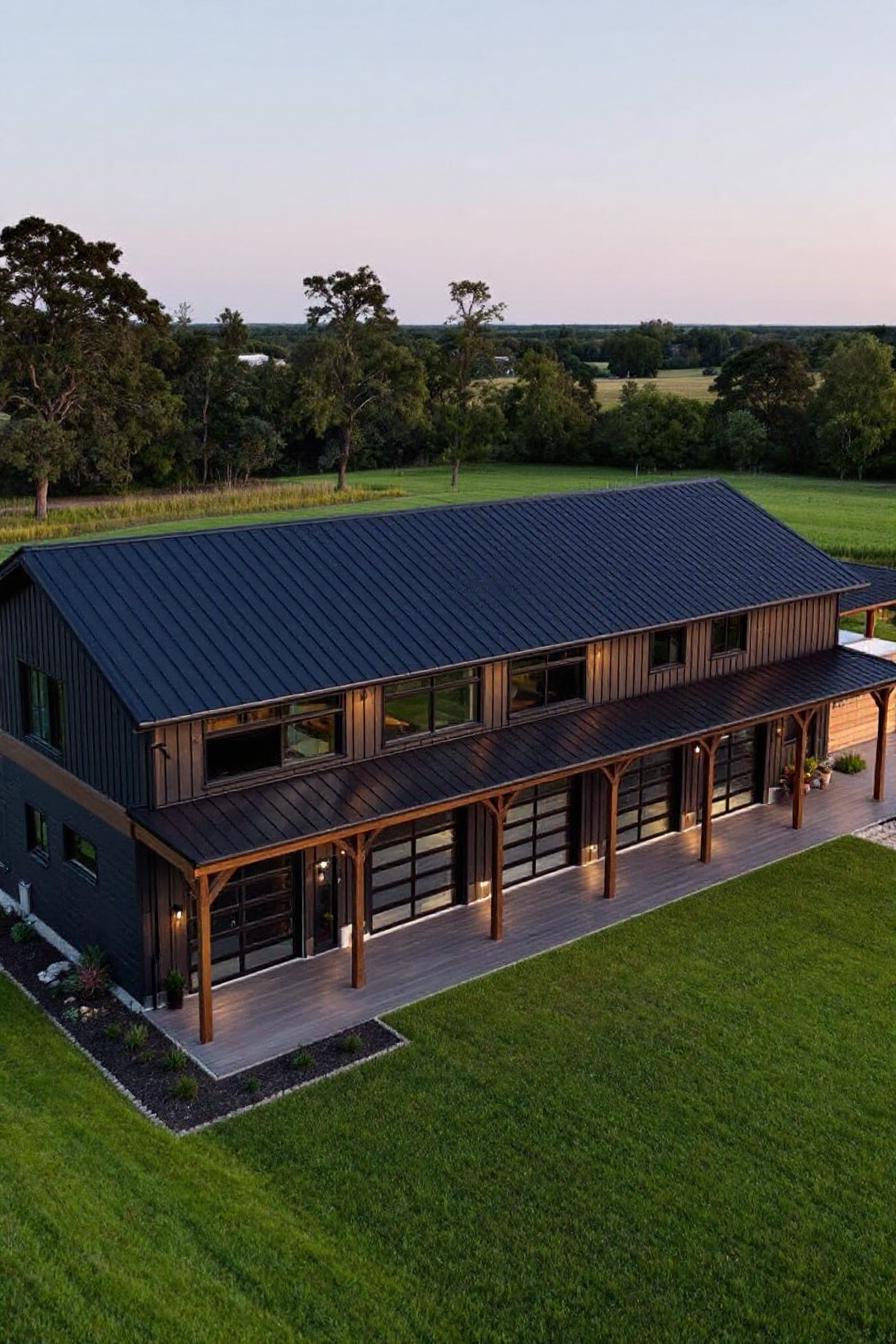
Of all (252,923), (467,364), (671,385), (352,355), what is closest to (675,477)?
(467,364)

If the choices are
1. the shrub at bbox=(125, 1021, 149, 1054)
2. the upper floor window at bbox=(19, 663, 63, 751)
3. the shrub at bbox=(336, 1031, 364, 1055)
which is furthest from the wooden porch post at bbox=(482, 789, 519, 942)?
the upper floor window at bbox=(19, 663, 63, 751)

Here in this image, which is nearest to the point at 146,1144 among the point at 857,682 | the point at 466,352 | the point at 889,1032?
the point at 889,1032

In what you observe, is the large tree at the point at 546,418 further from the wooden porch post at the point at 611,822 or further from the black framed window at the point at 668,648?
the wooden porch post at the point at 611,822

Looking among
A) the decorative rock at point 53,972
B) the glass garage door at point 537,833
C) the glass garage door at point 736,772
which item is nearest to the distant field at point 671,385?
the glass garage door at point 736,772

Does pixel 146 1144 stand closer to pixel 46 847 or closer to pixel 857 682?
pixel 46 847

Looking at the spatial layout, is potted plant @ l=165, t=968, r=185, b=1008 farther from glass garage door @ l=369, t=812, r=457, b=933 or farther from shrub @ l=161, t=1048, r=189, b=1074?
glass garage door @ l=369, t=812, r=457, b=933
